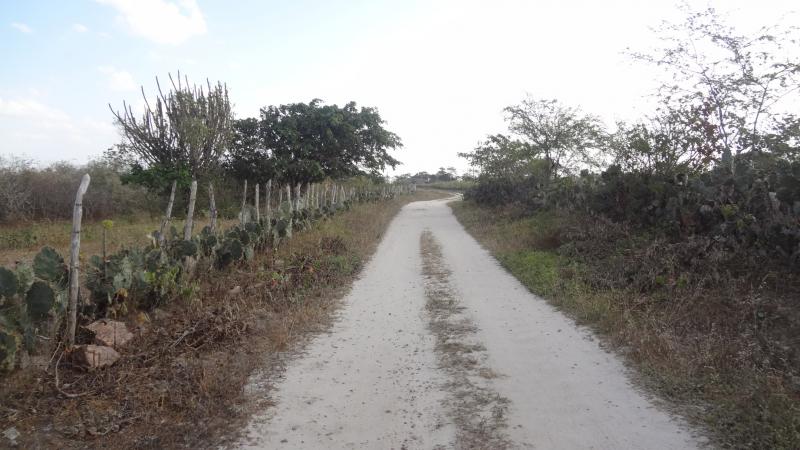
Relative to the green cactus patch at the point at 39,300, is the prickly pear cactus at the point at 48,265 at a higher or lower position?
higher

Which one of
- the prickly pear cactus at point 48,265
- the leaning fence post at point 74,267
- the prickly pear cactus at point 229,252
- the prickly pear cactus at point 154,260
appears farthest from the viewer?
the prickly pear cactus at point 229,252

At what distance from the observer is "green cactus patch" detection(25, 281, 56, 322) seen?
450cm

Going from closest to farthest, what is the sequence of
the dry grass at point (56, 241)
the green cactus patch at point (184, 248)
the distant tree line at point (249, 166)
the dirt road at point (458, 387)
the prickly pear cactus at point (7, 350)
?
the dirt road at point (458, 387), the prickly pear cactus at point (7, 350), the green cactus patch at point (184, 248), the dry grass at point (56, 241), the distant tree line at point (249, 166)

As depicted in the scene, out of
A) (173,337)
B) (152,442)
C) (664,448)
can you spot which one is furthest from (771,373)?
(173,337)

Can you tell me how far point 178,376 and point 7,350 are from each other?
4.23ft

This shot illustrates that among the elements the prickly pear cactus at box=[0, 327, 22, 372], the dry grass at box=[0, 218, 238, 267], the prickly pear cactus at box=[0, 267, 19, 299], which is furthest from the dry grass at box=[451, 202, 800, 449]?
the dry grass at box=[0, 218, 238, 267]

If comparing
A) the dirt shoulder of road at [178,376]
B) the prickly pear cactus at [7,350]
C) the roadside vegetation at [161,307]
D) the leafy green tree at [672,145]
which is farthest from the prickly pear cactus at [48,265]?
the leafy green tree at [672,145]

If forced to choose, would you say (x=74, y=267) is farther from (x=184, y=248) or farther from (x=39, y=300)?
(x=184, y=248)

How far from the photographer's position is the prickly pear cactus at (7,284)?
14.5 ft

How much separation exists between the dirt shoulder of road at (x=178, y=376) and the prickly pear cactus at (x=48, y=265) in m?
0.83

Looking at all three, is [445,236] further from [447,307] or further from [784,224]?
[784,224]

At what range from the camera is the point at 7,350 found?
4020 mm

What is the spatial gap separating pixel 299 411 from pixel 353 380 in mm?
716

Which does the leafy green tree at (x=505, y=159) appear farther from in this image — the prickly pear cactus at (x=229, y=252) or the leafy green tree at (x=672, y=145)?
the prickly pear cactus at (x=229, y=252)
